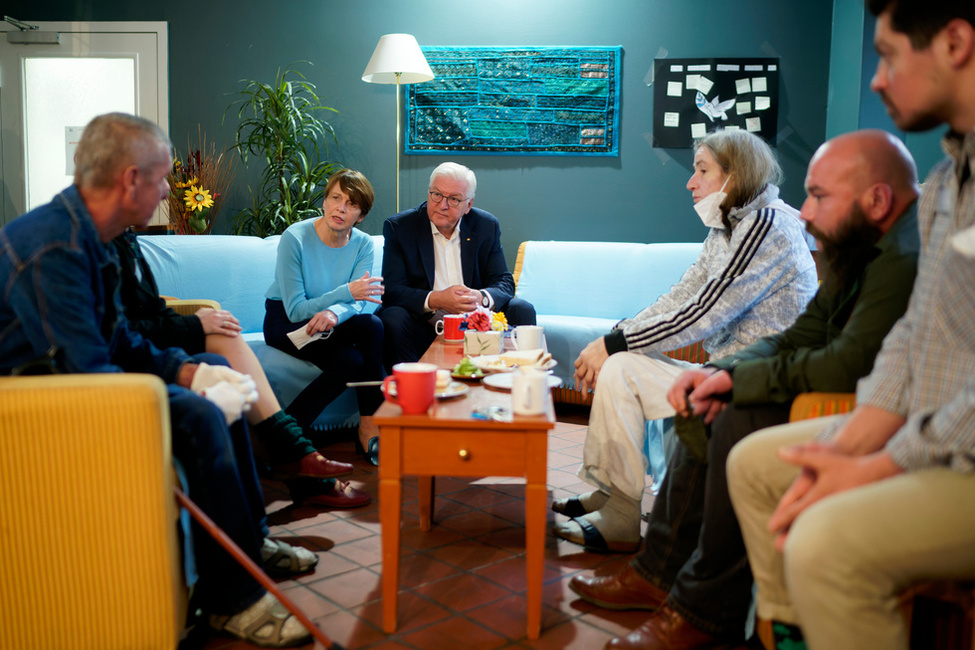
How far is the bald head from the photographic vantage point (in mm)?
1684

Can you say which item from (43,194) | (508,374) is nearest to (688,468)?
(508,374)

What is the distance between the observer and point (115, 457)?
1.49 meters

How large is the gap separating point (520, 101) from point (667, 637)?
397cm

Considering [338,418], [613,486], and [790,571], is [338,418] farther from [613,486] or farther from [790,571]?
[790,571]

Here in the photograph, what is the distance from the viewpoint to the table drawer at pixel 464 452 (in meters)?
1.76

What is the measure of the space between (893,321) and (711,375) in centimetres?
41

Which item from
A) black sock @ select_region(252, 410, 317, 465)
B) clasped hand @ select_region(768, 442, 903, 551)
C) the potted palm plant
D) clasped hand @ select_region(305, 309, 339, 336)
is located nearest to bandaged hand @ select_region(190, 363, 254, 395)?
black sock @ select_region(252, 410, 317, 465)

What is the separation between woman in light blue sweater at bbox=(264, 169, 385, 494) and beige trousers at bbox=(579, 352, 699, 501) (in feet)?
3.84

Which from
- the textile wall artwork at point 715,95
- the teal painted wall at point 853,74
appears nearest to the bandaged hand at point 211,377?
the teal painted wall at point 853,74

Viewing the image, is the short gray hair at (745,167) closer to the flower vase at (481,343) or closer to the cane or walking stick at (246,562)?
the flower vase at (481,343)

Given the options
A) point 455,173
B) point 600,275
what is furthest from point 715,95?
point 455,173

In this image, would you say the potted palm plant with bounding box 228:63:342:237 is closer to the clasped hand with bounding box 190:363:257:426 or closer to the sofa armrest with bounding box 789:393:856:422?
the clasped hand with bounding box 190:363:257:426

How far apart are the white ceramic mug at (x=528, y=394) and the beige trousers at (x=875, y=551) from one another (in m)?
0.66

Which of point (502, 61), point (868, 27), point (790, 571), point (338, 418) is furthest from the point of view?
point (502, 61)
